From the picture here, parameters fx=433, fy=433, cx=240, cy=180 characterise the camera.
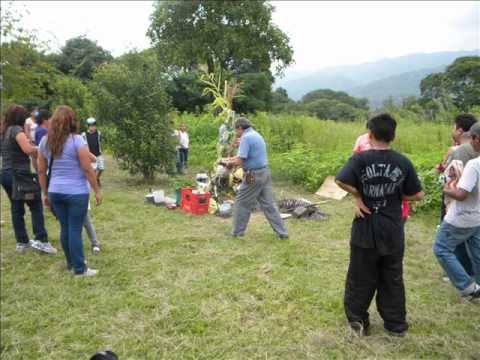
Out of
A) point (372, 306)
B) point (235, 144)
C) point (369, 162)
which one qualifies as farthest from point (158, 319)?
point (235, 144)

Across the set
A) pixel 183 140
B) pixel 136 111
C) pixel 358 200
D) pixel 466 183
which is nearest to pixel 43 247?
pixel 358 200

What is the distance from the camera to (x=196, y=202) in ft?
25.5

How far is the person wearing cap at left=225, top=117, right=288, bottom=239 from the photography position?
5906mm

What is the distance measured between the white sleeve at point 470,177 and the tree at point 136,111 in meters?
7.75

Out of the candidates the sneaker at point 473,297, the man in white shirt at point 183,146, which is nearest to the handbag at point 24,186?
the sneaker at point 473,297

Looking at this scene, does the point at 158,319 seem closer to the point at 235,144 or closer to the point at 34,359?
the point at 34,359

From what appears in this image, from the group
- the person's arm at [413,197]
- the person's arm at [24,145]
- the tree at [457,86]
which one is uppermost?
the tree at [457,86]

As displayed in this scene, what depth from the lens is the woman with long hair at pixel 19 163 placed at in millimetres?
5227

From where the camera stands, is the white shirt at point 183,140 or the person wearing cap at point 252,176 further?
the white shirt at point 183,140

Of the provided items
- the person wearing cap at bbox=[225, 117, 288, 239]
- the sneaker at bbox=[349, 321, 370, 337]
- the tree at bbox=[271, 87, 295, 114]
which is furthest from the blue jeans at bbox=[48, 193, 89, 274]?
the tree at bbox=[271, 87, 295, 114]

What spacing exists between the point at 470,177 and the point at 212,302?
263 centimetres

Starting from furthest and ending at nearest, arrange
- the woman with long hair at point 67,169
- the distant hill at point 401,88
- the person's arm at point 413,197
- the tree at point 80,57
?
the tree at point 80,57 → the distant hill at point 401,88 → the woman with long hair at point 67,169 → the person's arm at point 413,197

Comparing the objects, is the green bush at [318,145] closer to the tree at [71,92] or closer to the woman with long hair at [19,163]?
the tree at [71,92]

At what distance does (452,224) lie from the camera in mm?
4008
